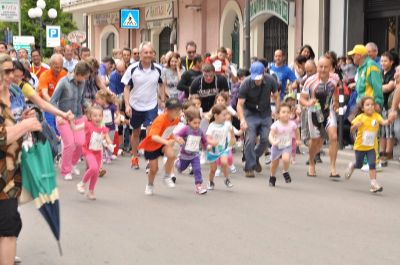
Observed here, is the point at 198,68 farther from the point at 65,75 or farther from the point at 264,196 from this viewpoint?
the point at 264,196

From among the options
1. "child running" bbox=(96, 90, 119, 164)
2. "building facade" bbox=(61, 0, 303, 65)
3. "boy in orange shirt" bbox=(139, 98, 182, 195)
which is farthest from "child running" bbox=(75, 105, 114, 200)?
"building facade" bbox=(61, 0, 303, 65)

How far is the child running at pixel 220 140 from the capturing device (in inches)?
421

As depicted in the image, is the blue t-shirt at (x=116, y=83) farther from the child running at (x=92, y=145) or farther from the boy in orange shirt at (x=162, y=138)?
the boy in orange shirt at (x=162, y=138)

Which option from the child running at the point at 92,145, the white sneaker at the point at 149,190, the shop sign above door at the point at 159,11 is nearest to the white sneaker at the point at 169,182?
the white sneaker at the point at 149,190

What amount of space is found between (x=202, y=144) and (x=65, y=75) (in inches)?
115

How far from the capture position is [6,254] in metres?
5.38

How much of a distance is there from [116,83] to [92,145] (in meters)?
5.33

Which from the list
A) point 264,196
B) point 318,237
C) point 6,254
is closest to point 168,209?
point 264,196

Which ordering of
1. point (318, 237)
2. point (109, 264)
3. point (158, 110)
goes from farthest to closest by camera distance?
1. point (158, 110)
2. point (318, 237)
3. point (109, 264)

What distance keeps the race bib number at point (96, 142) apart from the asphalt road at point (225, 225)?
588mm

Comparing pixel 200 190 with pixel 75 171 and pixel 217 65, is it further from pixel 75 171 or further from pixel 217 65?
pixel 217 65

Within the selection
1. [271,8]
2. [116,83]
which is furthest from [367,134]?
[271,8]

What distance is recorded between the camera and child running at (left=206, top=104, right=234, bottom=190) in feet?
35.1

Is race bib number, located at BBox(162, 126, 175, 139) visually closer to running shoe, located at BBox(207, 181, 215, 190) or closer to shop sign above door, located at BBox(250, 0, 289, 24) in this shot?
running shoe, located at BBox(207, 181, 215, 190)
